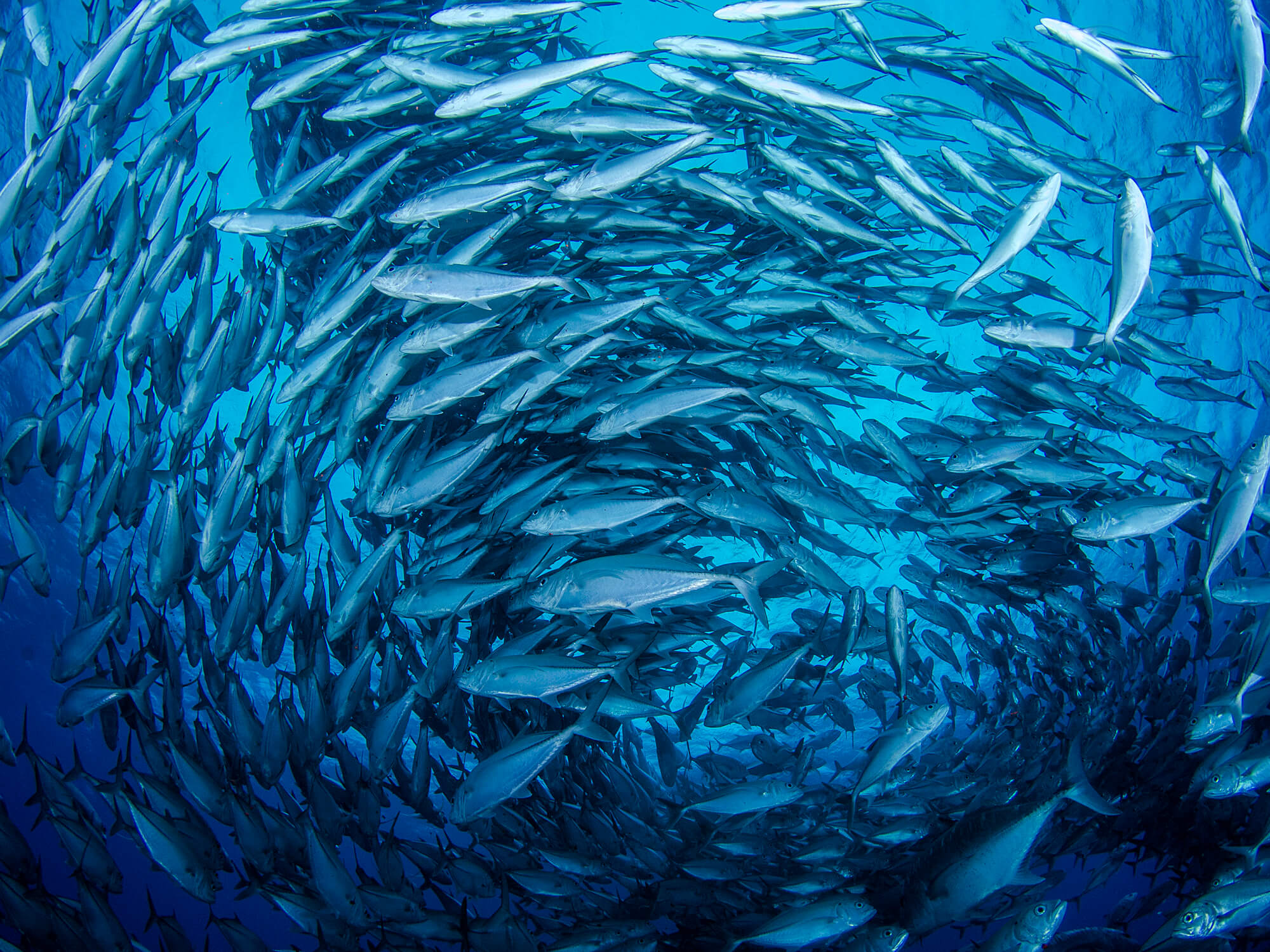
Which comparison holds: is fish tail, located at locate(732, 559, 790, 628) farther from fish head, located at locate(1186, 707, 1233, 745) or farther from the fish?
fish head, located at locate(1186, 707, 1233, 745)

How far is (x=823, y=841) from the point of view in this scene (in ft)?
19.2

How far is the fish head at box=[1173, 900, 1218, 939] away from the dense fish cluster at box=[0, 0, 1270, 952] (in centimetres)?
2

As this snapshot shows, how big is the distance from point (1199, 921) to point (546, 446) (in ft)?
17.6

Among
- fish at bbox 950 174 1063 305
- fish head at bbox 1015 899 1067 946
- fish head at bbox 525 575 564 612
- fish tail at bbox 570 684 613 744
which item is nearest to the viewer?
fish at bbox 950 174 1063 305

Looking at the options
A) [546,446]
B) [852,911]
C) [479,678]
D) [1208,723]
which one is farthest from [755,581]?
[1208,723]

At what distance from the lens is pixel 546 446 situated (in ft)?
15.0

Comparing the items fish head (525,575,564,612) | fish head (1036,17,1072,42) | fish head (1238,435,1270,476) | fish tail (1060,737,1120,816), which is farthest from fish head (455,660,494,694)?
fish head (1036,17,1072,42)

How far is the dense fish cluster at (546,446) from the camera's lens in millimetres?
3238

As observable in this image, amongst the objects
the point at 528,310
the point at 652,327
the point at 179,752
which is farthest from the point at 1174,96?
the point at 179,752

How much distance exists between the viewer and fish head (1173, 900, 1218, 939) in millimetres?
3691

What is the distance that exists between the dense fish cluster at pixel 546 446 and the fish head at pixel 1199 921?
2cm

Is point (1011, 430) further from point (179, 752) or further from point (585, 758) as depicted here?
point (179, 752)

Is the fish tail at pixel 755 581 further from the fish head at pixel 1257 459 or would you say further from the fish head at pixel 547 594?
the fish head at pixel 1257 459

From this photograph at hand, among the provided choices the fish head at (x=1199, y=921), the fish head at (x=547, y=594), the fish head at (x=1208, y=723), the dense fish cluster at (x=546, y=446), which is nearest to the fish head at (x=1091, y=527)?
the dense fish cluster at (x=546, y=446)
